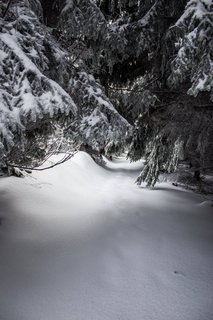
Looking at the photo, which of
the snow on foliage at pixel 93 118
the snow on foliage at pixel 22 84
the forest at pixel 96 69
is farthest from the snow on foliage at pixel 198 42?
the snow on foliage at pixel 22 84

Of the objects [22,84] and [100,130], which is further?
[100,130]

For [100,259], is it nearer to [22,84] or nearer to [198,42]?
[22,84]

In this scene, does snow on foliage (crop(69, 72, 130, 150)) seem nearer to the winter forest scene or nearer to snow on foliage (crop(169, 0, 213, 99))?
the winter forest scene

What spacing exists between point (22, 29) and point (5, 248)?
10.9 ft

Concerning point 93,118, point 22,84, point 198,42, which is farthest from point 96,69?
point 22,84

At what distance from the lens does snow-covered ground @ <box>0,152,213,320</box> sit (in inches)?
134

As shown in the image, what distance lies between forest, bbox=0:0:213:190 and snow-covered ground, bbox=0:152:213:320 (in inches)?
58.9

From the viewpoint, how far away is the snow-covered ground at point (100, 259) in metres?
3.40

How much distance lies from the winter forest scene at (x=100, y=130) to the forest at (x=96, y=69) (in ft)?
0.05

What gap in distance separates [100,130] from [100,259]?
7.65 feet

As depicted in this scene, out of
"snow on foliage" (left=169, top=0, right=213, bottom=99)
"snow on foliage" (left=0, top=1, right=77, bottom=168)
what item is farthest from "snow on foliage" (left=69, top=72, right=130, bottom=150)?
"snow on foliage" (left=169, top=0, right=213, bottom=99)

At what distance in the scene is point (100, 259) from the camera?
449 cm

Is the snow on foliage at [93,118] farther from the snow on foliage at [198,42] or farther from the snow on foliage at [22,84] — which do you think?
the snow on foliage at [198,42]

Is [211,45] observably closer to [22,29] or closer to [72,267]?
Result: [22,29]
